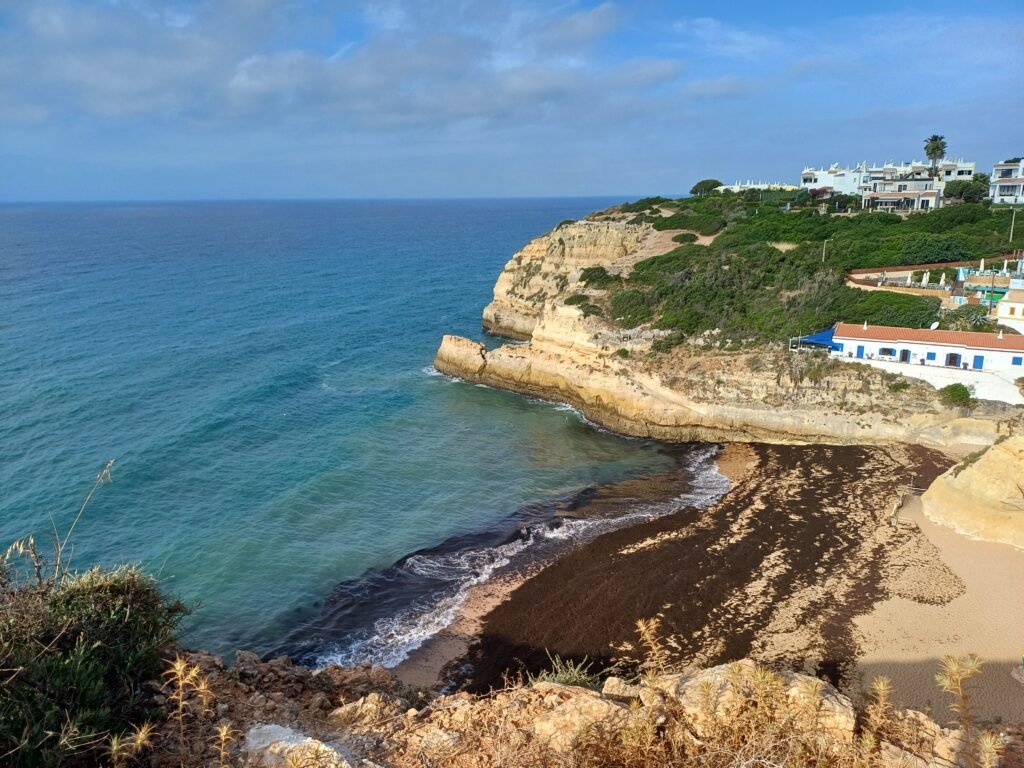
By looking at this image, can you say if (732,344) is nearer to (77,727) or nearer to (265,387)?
(265,387)

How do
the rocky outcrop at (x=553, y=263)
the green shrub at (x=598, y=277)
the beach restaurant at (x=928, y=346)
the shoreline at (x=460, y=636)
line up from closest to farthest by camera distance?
the shoreline at (x=460, y=636) < the beach restaurant at (x=928, y=346) < the green shrub at (x=598, y=277) < the rocky outcrop at (x=553, y=263)

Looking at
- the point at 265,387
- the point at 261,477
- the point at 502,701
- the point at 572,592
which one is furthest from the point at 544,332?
the point at 502,701

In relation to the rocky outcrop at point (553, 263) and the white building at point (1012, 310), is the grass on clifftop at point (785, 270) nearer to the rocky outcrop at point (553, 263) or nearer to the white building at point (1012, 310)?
the white building at point (1012, 310)

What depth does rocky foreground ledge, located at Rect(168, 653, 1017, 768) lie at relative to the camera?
Answer: 827 centimetres

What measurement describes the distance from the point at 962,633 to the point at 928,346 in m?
19.2

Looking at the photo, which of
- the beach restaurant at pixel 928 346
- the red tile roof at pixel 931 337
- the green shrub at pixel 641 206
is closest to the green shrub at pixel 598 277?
the beach restaurant at pixel 928 346

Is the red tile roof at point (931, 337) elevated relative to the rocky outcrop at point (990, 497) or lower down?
elevated

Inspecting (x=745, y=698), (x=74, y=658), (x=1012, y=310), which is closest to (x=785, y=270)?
(x=1012, y=310)

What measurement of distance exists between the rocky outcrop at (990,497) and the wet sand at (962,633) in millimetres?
739

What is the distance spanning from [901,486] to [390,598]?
21126 millimetres

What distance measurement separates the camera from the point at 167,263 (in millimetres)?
89625

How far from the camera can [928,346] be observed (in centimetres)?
3444

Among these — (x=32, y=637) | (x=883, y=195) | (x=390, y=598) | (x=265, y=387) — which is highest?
(x=883, y=195)

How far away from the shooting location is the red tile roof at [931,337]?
33.1 metres
